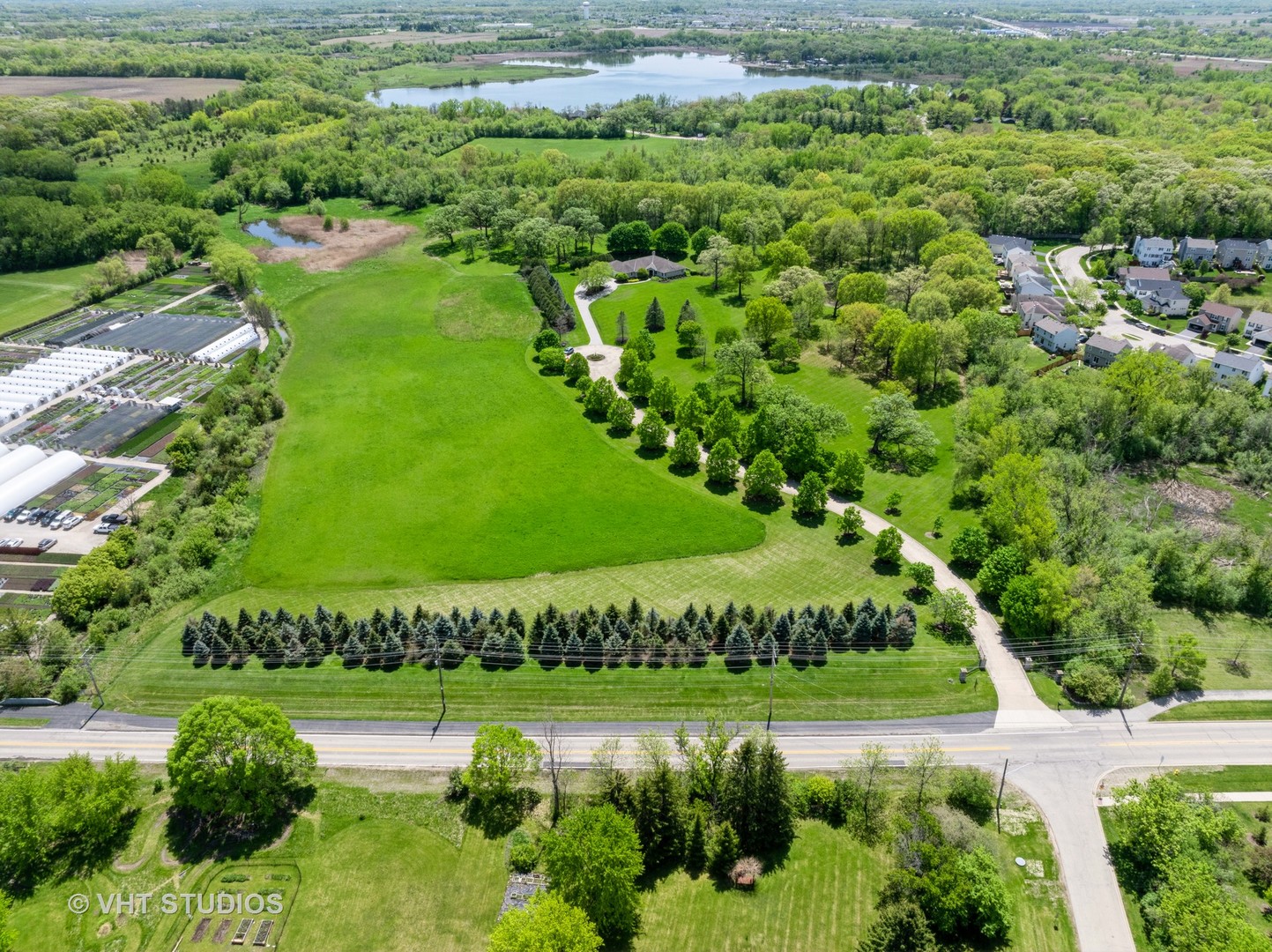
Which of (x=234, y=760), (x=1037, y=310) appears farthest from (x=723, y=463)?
(x=1037, y=310)

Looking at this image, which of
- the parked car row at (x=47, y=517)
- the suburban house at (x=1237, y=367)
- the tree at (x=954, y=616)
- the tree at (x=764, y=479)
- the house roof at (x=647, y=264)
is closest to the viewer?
the tree at (x=954, y=616)

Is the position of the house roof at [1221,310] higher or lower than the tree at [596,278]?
higher

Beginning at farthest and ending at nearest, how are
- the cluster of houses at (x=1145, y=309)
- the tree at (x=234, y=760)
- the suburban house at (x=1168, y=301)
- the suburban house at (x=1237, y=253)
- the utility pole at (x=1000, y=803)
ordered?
the suburban house at (x=1237, y=253) < the suburban house at (x=1168, y=301) < the cluster of houses at (x=1145, y=309) < the utility pole at (x=1000, y=803) < the tree at (x=234, y=760)

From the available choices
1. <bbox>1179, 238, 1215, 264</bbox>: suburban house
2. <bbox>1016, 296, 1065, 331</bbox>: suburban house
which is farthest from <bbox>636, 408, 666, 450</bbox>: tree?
<bbox>1179, 238, 1215, 264</bbox>: suburban house

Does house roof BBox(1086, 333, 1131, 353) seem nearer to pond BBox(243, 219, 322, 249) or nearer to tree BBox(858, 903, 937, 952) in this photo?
tree BBox(858, 903, 937, 952)

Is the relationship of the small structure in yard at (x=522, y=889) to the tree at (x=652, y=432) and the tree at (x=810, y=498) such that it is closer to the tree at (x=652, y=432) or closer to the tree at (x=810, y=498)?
the tree at (x=810, y=498)

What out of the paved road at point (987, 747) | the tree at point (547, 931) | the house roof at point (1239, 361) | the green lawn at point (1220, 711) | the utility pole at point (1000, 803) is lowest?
the green lawn at point (1220, 711)

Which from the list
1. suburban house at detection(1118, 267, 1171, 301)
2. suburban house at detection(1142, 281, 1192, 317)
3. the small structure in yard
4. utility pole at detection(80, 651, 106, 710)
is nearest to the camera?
the small structure in yard

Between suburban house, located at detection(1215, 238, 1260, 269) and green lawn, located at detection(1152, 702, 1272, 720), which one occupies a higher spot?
suburban house, located at detection(1215, 238, 1260, 269)

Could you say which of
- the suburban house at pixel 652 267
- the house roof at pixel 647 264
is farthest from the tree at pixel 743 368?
the house roof at pixel 647 264
